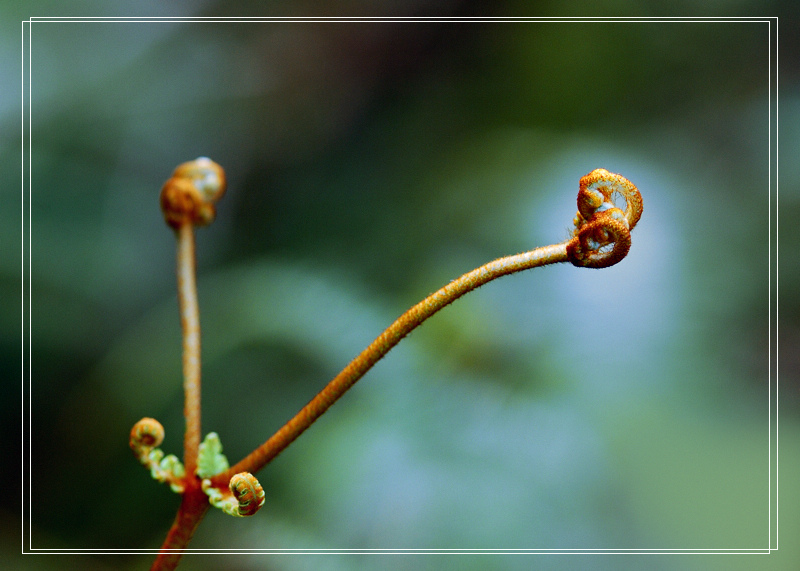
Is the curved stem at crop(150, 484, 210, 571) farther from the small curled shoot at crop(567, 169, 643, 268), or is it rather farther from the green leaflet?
the small curled shoot at crop(567, 169, 643, 268)

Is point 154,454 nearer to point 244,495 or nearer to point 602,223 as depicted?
point 244,495

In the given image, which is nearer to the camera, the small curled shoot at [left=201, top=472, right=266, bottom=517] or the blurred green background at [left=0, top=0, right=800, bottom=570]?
the small curled shoot at [left=201, top=472, right=266, bottom=517]

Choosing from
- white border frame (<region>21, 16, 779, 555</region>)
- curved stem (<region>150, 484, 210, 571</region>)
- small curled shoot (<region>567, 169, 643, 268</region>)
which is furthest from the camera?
white border frame (<region>21, 16, 779, 555</region>)

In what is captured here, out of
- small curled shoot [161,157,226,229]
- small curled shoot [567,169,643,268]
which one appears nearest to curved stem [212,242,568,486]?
small curled shoot [567,169,643,268]

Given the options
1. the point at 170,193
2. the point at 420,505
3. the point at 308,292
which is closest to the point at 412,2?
the point at 308,292

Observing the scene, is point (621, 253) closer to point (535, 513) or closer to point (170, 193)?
point (170, 193)

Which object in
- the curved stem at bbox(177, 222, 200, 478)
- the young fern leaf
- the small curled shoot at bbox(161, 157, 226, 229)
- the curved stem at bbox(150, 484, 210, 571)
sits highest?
the small curled shoot at bbox(161, 157, 226, 229)

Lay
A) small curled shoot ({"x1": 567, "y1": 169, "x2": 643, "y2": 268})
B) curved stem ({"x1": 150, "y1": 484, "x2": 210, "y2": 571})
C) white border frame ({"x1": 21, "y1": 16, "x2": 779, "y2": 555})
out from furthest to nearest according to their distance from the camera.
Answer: white border frame ({"x1": 21, "y1": 16, "x2": 779, "y2": 555})
curved stem ({"x1": 150, "y1": 484, "x2": 210, "y2": 571})
small curled shoot ({"x1": 567, "y1": 169, "x2": 643, "y2": 268})

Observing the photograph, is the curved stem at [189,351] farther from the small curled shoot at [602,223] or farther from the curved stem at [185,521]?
the small curled shoot at [602,223]

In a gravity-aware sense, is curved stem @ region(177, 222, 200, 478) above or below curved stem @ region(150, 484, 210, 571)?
above
